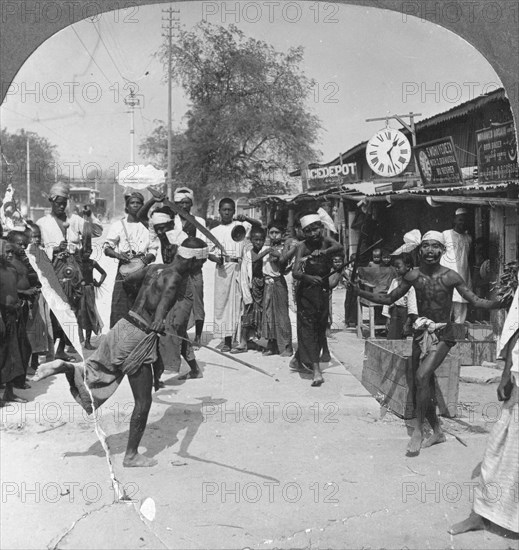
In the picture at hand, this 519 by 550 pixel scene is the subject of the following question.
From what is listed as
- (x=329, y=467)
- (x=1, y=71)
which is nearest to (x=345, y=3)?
(x=1, y=71)

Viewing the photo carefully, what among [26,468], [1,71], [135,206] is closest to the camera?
[1,71]

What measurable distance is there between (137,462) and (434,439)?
6.86 feet

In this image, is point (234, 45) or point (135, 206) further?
point (135, 206)

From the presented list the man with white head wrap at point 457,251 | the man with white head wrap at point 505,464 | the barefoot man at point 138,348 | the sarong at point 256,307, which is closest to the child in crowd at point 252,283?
the sarong at point 256,307

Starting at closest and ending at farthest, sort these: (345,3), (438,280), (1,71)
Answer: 1. (1,71)
2. (345,3)
3. (438,280)

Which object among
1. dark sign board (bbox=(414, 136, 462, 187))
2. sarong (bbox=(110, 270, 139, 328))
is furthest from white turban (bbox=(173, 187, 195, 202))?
dark sign board (bbox=(414, 136, 462, 187))

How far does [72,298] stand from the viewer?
6.80 meters

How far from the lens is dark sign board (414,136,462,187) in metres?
8.66

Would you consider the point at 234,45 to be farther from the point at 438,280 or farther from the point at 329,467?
the point at 329,467

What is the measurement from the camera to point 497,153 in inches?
284

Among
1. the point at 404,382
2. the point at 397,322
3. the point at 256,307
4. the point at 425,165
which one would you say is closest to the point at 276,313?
the point at 256,307

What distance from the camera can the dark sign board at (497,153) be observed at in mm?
6852

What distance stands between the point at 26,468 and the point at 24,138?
7.40ft

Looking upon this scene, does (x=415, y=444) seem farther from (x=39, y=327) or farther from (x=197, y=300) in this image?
(x=39, y=327)
